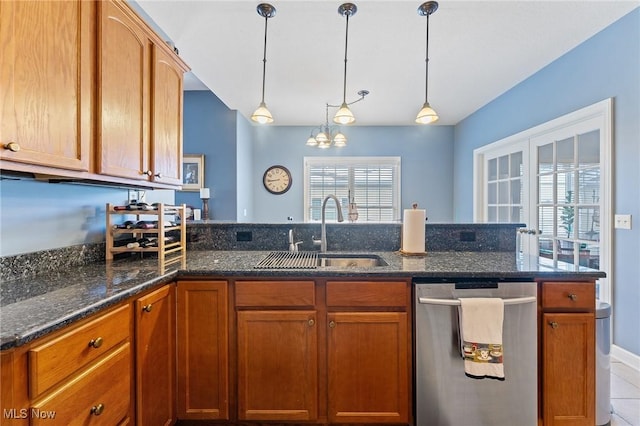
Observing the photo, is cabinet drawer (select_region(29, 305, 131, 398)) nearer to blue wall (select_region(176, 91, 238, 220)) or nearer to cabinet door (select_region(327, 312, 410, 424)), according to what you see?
cabinet door (select_region(327, 312, 410, 424))

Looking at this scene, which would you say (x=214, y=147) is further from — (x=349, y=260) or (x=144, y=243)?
(x=349, y=260)

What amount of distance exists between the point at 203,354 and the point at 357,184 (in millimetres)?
4444

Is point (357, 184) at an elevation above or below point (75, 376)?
above

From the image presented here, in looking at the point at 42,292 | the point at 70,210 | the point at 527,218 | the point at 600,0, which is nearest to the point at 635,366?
the point at 527,218

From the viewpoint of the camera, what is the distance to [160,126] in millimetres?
1790

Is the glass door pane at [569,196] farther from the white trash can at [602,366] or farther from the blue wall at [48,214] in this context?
the blue wall at [48,214]

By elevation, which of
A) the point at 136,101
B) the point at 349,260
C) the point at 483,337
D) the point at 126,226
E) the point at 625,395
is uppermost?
the point at 136,101

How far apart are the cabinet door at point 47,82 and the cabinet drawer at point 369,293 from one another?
1229 mm

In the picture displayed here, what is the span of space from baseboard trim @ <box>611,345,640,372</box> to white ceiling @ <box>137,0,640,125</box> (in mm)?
2495

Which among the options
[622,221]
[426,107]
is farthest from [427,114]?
[622,221]

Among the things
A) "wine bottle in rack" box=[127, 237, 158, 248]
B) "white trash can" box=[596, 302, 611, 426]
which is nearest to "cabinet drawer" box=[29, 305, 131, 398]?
"wine bottle in rack" box=[127, 237, 158, 248]

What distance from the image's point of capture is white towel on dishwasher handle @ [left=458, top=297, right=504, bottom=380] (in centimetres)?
140

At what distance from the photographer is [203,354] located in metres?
1.50

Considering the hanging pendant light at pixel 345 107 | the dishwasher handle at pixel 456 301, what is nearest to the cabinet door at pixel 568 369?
the dishwasher handle at pixel 456 301
